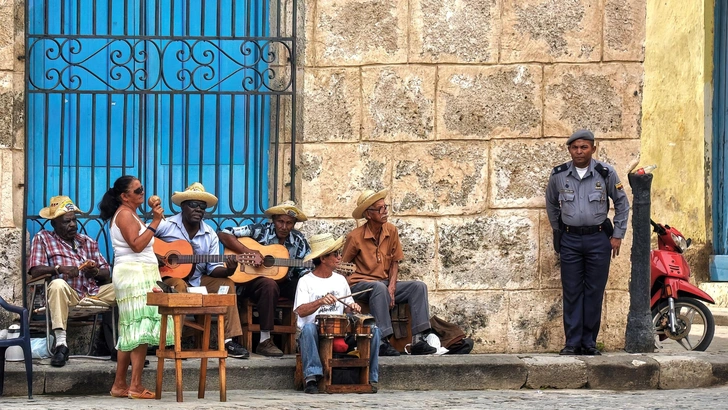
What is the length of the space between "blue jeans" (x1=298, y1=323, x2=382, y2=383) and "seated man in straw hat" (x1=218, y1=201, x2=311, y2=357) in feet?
2.20

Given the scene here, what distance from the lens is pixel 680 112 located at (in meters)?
15.3

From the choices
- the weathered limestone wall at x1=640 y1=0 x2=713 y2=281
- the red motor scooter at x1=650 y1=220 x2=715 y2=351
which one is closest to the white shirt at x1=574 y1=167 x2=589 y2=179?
the red motor scooter at x1=650 y1=220 x2=715 y2=351

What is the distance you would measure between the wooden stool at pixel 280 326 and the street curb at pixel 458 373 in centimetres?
26

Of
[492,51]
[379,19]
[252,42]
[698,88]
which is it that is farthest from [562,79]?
[698,88]

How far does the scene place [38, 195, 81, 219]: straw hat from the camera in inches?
384

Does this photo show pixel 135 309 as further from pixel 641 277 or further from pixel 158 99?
pixel 641 277

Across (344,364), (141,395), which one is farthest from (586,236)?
(141,395)

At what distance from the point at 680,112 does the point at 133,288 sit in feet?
27.6

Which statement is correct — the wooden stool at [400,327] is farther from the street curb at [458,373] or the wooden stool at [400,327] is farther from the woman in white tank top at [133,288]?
the woman in white tank top at [133,288]

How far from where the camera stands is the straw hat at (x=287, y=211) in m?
10.1

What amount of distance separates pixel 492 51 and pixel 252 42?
6.18 feet

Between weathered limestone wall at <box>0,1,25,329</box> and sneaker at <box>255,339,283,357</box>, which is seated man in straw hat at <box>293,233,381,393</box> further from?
weathered limestone wall at <box>0,1,25,329</box>

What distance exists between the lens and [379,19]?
1047 centimetres

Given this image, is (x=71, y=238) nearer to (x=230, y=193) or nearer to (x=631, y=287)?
(x=230, y=193)
